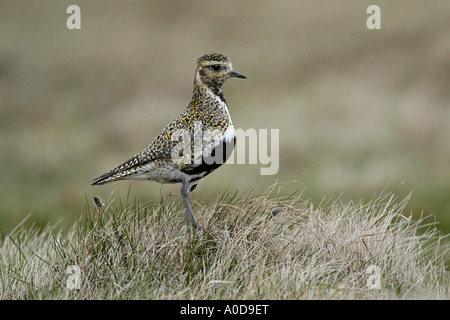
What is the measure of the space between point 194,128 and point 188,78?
42.3 feet

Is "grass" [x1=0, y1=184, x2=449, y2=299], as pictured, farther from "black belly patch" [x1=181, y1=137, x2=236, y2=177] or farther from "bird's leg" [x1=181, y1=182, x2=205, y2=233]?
"black belly patch" [x1=181, y1=137, x2=236, y2=177]

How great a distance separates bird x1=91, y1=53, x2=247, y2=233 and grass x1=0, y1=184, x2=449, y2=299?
1.22 ft

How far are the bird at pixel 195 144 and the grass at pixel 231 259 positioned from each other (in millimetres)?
370

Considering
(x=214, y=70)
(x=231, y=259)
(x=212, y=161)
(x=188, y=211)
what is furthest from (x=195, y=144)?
(x=231, y=259)

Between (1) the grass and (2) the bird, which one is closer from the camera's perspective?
(1) the grass

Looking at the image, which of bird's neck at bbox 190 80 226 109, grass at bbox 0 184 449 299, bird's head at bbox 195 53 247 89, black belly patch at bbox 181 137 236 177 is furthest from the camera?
bird's neck at bbox 190 80 226 109

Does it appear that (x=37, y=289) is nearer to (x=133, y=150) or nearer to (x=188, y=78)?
(x=133, y=150)

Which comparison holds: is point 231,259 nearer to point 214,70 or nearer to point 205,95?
point 205,95

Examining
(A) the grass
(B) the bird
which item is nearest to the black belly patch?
(B) the bird

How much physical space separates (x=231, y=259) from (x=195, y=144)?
4.17ft

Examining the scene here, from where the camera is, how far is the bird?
21.9 feet

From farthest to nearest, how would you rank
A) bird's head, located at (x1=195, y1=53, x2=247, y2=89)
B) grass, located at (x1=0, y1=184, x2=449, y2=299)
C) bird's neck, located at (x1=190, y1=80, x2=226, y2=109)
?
bird's neck, located at (x1=190, y1=80, x2=226, y2=109) < bird's head, located at (x1=195, y1=53, x2=247, y2=89) < grass, located at (x1=0, y1=184, x2=449, y2=299)

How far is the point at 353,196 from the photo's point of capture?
13375 millimetres
